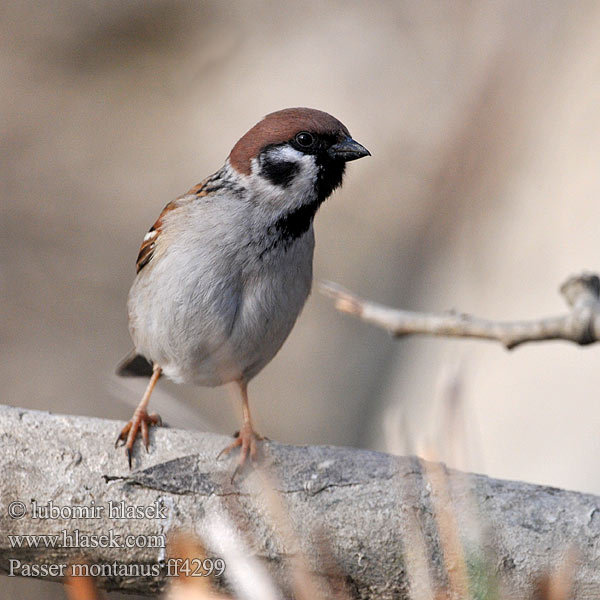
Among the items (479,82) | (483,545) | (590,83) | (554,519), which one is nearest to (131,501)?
(483,545)

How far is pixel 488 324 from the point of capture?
2.24m

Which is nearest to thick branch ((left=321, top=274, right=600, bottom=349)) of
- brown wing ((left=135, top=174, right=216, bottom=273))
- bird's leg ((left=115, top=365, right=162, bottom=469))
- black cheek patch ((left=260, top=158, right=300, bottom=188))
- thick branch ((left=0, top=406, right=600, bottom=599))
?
thick branch ((left=0, top=406, right=600, bottom=599))

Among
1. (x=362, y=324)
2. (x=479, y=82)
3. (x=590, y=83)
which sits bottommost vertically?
(x=362, y=324)

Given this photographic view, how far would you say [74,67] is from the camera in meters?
6.62

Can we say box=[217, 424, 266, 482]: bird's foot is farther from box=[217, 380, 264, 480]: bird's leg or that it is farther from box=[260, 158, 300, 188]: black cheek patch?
box=[260, 158, 300, 188]: black cheek patch

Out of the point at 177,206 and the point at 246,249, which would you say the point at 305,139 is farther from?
the point at 177,206

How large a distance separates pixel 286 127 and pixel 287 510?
43.7 inches

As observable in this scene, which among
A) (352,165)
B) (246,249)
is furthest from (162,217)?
(352,165)

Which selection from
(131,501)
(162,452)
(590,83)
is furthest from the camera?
(590,83)

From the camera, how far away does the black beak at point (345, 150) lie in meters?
2.55

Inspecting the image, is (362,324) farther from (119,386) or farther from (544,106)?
(119,386)

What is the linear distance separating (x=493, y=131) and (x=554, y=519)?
4516 millimetres

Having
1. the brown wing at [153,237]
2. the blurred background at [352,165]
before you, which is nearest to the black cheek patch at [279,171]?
the brown wing at [153,237]

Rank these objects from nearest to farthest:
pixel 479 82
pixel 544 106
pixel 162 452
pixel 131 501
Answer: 1. pixel 131 501
2. pixel 162 452
3. pixel 544 106
4. pixel 479 82
